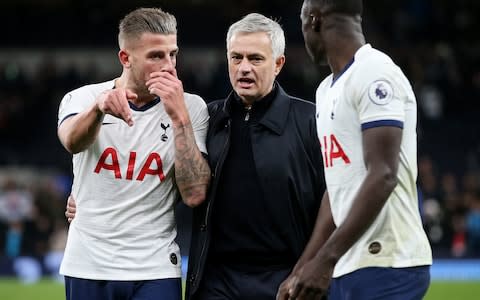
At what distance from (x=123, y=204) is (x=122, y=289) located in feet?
1.45

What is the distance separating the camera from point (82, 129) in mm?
5211

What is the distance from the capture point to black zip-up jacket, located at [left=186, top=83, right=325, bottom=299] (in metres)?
5.45

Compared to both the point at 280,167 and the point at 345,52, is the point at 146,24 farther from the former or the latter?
the point at 345,52

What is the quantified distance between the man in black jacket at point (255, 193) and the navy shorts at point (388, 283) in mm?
1191

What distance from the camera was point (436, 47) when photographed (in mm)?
22812

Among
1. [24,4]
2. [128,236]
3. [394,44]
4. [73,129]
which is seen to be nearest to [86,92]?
[73,129]

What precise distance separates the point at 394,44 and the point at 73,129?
18235mm

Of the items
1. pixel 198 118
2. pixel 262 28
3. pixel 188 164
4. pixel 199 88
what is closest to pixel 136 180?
pixel 188 164

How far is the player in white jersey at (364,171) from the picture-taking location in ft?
13.4

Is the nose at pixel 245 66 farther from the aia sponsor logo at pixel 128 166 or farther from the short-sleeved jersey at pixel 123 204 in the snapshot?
the aia sponsor logo at pixel 128 166

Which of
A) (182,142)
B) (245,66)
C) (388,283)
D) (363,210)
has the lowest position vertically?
(388,283)

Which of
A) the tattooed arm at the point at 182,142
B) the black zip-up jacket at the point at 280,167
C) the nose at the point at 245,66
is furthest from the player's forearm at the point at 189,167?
the nose at the point at 245,66

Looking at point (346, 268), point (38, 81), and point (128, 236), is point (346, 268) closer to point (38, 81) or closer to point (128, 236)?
point (128, 236)

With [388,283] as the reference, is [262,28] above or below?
above
